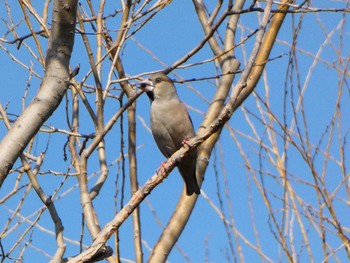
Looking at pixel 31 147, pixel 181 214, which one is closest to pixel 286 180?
pixel 181 214

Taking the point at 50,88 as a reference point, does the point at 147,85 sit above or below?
above

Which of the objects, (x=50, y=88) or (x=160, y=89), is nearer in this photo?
(x=50, y=88)

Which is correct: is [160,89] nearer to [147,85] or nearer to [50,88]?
[147,85]

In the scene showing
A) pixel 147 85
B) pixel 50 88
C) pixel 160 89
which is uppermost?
pixel 160 89

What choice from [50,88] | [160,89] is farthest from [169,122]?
[50,88]

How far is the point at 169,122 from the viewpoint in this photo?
16.3 ft

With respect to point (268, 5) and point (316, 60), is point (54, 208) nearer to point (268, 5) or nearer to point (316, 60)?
point (268, 5)

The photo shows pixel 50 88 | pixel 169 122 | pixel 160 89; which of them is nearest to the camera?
pixel 50 88

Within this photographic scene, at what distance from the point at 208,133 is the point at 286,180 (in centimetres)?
123

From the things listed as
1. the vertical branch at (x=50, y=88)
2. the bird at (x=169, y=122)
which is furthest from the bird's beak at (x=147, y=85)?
the vertical branch at (x=50, y=88)

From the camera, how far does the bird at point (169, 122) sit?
4945mm

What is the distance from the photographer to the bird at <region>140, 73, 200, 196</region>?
16.2ft

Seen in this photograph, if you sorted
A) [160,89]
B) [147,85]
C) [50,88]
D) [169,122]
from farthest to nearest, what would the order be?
[160,89] < [169,122] < [147,85] < [50,88]

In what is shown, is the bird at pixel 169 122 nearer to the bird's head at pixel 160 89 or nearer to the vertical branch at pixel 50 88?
the bird's head at pixel 160 89
